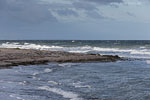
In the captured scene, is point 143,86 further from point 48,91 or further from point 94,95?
point 48,91

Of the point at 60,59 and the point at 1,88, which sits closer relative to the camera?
the point at 1,88

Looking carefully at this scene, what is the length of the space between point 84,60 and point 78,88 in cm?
1751

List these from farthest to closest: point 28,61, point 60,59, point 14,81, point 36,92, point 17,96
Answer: point 60,59
point 28,61
point 14,81
point 36,92
point 17,96

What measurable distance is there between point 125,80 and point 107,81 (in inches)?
43.4

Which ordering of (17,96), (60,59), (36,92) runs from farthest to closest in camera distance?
(60,59)
(36,92)
(17,96)

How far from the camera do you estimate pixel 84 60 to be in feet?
109

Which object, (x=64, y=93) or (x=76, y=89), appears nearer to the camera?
(x=64, y=93)

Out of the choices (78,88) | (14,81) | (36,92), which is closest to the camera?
(36,92)

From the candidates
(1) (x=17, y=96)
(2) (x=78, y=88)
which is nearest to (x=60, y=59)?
(2) (x=78, y=88)

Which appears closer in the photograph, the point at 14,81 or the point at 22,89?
the point at 22,89

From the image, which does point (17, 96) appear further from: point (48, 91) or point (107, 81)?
point (107, 81)

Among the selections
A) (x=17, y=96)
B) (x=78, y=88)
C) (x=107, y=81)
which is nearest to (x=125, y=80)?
(x=107, y=81)

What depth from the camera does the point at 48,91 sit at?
48.5 ft

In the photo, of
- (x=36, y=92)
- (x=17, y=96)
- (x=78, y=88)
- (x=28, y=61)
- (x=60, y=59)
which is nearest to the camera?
(x=17, y=96)
